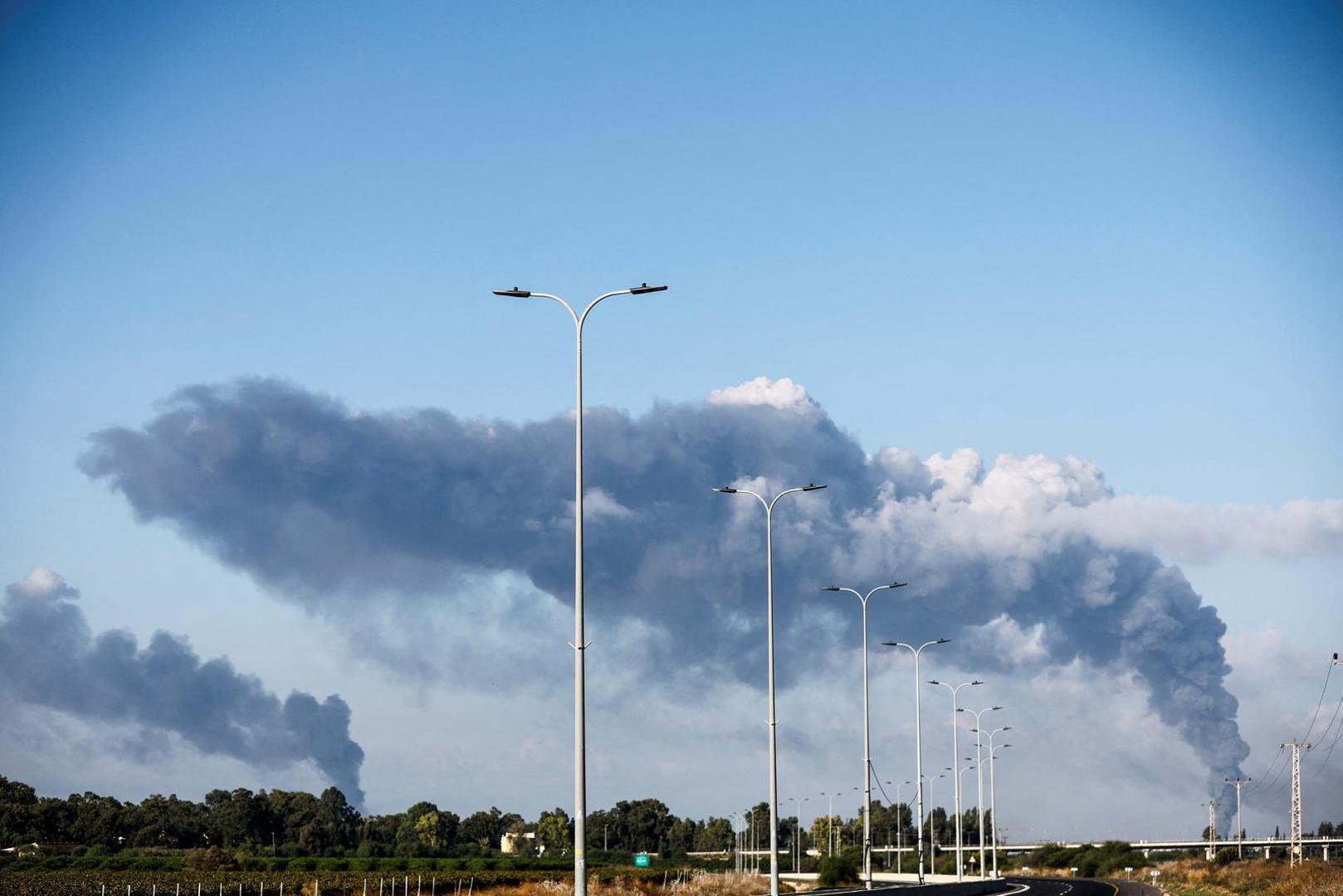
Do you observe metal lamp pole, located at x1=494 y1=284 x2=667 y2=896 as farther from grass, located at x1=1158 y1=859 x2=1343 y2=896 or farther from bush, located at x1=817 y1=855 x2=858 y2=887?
bush, located at x1=817 y1=855 x2=858 y2=887

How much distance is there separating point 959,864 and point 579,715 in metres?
73.0

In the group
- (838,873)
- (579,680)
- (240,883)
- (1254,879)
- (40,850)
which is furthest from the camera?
(40,850)

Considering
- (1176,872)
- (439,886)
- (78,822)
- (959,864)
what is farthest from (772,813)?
(78,822)

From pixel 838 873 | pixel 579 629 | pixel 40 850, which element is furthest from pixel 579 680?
pixel 40 850

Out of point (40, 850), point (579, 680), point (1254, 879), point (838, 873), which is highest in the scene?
point (579, 680)

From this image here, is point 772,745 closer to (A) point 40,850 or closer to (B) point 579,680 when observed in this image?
(B) point 579,680

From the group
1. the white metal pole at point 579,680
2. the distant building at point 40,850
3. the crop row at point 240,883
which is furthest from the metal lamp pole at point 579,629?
the distant building at point 40,850

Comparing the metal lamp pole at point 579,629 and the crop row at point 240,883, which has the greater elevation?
the metal lamp pole at point 579,629

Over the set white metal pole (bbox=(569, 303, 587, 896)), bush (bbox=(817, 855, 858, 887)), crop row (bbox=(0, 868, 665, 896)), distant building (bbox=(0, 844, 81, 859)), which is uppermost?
white metal pole (bbox=(569, 303, 587, 896))

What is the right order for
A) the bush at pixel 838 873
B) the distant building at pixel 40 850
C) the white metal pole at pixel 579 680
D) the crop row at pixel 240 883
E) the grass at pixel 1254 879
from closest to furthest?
1. the white metal pole at pixel 579 680
2. the grass at pixel 1254 879
3. the crop row at pixel 240 883
4. the bush at pixel 838 873
5. the distant building at pixel 40 850

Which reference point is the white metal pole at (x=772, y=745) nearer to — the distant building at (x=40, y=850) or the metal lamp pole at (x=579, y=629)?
the metal lamp pole at (x=579, y=629)

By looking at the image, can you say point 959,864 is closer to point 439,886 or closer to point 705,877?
point 705,877

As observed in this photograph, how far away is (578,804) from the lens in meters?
35.9

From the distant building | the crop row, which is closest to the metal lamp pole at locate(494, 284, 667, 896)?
the crop row
